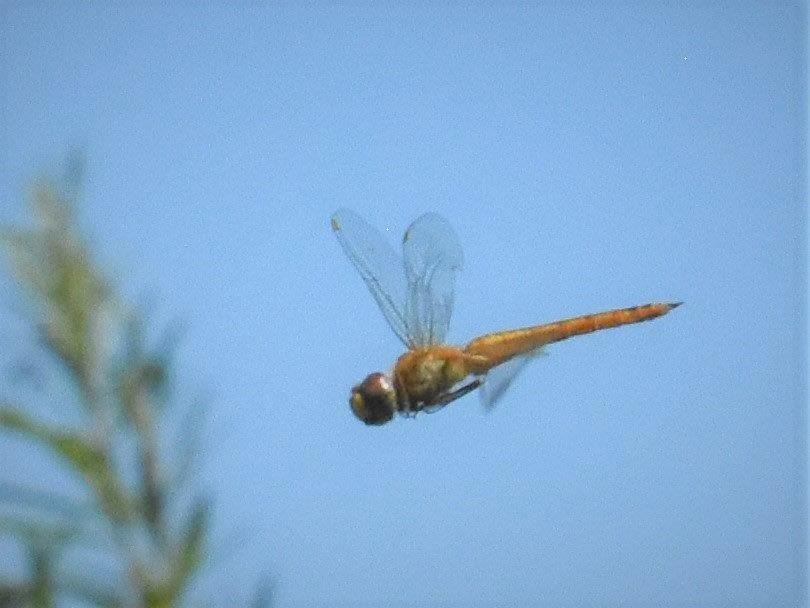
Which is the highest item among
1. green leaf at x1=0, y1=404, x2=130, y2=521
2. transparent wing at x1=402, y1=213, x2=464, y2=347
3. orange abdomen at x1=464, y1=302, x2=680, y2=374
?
transparent wing at x1=402, y1=213, x2=464, y2=347

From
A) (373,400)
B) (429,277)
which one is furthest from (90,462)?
(429,277)

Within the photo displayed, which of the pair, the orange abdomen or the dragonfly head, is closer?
the dragonfly head

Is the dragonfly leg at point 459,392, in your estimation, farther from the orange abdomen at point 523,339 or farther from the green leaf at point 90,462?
the green leaf at point 90,462

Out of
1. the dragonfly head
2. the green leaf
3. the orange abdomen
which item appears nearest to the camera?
the green leaf

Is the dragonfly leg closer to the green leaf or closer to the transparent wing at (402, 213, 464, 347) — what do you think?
the transparent wing at (402, 213, 464, 347)

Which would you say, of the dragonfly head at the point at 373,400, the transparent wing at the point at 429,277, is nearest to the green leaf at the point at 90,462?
the dragonfly head at the point at 373,400

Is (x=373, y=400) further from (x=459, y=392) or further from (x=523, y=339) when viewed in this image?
(x=523, y=339)

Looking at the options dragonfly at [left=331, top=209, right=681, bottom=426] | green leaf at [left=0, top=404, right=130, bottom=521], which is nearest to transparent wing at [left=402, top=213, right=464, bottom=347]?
dragonfly at [left=331, top=209, right=681, bottom=426]

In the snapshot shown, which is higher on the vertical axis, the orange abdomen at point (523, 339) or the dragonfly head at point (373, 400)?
the orange abdomen at point (523, 339)
